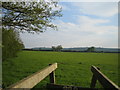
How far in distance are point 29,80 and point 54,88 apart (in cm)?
330

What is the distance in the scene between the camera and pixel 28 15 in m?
8.67

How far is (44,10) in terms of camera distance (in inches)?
349

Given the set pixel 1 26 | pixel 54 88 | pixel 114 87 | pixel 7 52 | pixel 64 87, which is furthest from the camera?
pixel 7 52

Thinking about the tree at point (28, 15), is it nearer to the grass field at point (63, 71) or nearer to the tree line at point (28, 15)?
the tree line at point (28, 15)

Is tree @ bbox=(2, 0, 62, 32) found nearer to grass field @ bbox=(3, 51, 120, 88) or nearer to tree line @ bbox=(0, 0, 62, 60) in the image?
tree line @ bbox=(0, 0, 62, 60)

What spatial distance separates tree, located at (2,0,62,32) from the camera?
8.33m

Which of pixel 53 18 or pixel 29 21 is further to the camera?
pixel 53 18

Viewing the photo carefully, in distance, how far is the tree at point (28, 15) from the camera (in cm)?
833

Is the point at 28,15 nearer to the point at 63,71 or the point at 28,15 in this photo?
the point at 28,15

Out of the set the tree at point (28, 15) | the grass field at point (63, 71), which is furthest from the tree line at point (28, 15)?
the grass field at point (63, 71)

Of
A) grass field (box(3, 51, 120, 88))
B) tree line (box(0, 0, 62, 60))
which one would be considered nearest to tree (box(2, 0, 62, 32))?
tree line (box(0, 0, 62, 60))

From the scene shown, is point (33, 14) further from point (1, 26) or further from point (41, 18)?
point (1, 26)

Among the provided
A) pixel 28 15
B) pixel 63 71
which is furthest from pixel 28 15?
pixel 63 71

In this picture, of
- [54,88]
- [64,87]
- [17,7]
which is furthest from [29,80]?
[17,7]
